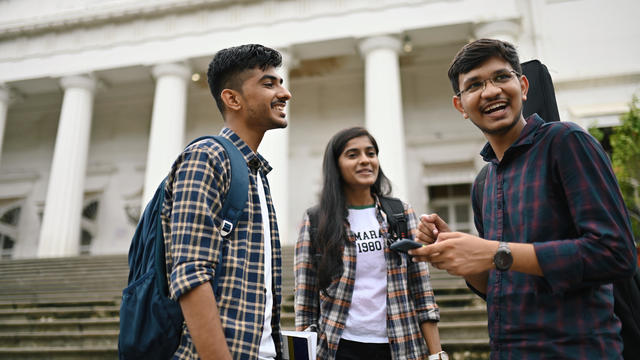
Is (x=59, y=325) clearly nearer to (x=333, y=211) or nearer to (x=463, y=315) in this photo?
(x=333, y=211)

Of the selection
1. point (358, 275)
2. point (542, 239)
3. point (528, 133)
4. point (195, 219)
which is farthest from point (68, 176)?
point (542, 239)

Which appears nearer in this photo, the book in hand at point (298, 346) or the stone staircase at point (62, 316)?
the book in hand at point (298, 346)

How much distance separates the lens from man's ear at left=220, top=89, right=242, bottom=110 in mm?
1822

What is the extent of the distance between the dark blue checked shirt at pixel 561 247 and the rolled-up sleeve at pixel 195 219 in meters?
0.95

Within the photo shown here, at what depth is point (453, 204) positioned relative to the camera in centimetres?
1555

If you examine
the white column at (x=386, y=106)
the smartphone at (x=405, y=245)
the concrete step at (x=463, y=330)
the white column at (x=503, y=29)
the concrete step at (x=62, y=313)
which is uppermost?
the white column at (x=503, y=29)

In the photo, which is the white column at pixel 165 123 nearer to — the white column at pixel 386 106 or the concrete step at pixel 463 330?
the white column at pixel 386 106

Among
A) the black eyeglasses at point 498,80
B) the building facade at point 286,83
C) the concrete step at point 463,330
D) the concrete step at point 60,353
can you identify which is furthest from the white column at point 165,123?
the black eyeglasses at point 498,80

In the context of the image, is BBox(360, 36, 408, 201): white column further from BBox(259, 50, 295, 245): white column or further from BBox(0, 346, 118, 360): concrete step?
BBox(0, 346, 118, 360): concrete step

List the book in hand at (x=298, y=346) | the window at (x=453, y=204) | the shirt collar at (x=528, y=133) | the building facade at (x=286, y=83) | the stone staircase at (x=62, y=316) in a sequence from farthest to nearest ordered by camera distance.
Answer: the window at (x=453, y=204)
the building facade at (x=286, y=83)
the stone staircase at (x=62, y=316)
the book in hand at (x=298, y=346)
the shirt collar at (x=528, y=133)

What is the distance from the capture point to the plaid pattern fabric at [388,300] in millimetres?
2266

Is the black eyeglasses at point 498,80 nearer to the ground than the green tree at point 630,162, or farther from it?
nearer to the ground

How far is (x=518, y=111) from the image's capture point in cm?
156

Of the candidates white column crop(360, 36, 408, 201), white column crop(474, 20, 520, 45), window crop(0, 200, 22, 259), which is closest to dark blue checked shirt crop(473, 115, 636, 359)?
white column crop(360, 36, 408, 201)
